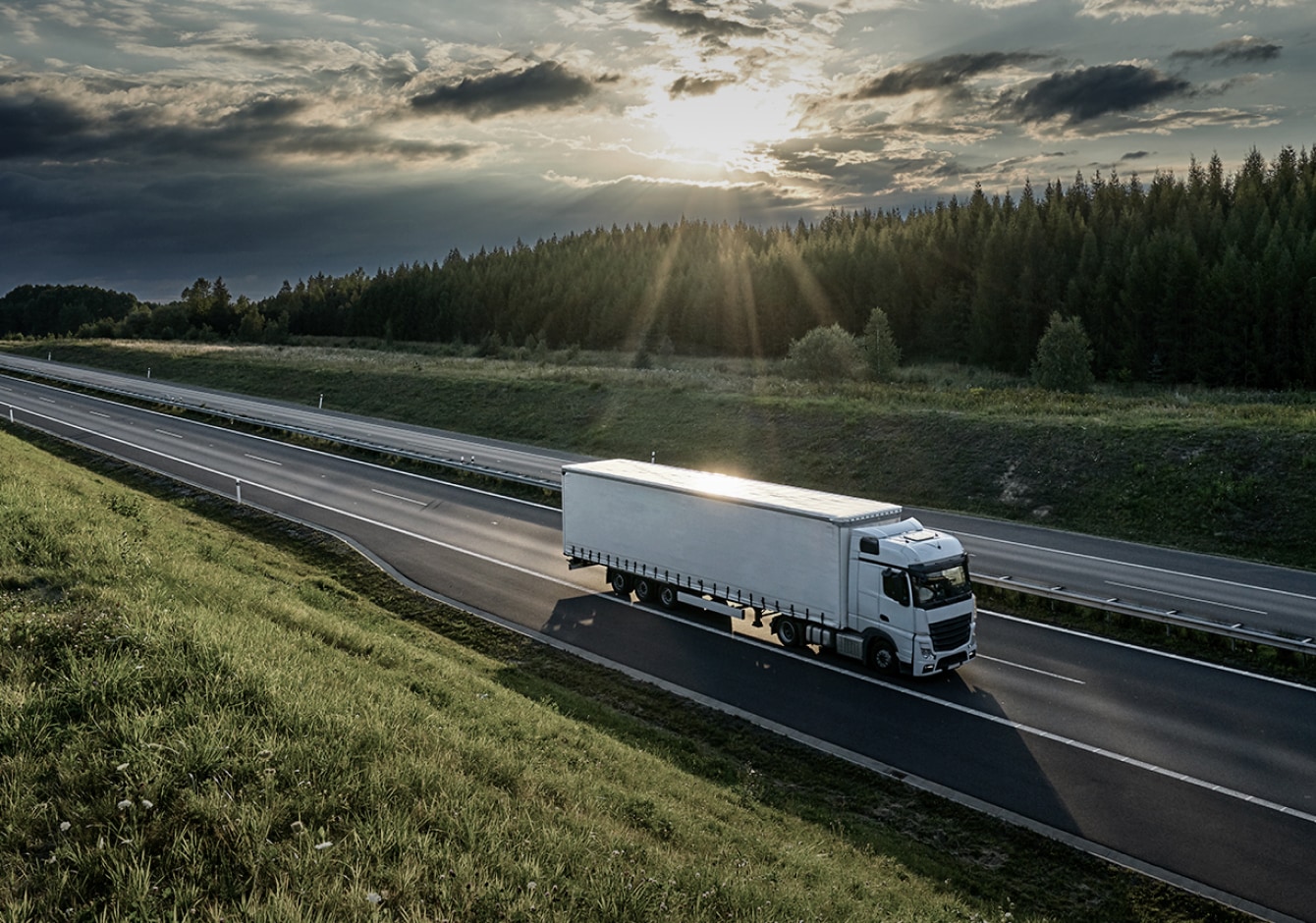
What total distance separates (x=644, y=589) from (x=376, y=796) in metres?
17.2

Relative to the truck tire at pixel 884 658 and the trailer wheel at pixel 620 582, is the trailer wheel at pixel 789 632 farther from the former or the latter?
the trailer wheel at pixel 620 582

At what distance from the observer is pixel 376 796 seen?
343 inches

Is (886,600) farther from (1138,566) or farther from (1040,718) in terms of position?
(1138,566)

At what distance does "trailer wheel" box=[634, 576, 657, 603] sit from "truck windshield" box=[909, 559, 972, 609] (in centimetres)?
814

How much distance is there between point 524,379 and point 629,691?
2026 inches

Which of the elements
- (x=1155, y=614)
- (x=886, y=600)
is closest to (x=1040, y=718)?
(x=886, y=600)

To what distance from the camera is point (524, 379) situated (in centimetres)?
6881

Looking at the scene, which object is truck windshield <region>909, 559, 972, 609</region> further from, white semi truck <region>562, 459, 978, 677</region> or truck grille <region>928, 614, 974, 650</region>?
truck grille <region>928, 614, 974, 650</region>

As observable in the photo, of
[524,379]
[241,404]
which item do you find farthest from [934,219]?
[241,404]

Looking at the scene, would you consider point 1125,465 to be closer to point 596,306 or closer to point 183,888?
point 183,888

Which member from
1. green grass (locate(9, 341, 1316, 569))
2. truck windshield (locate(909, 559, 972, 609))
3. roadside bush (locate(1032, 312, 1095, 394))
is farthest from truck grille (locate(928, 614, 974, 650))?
roadside bush (locate(1032, 312, 1095, 394))

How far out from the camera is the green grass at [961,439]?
34.2m

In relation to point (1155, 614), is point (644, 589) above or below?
above

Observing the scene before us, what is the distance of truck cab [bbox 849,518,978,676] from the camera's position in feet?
65.7
